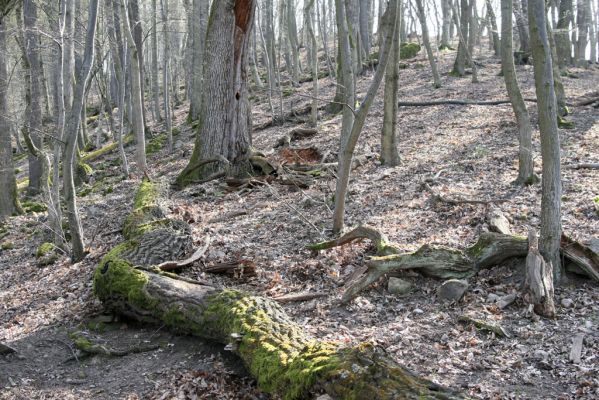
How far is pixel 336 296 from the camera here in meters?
5.77

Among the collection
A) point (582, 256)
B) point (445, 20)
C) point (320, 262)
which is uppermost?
point (445, 20)

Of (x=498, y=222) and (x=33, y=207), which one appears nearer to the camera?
(x=498, y=222)

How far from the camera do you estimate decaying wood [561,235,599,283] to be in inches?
207

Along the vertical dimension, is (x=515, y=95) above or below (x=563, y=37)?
below

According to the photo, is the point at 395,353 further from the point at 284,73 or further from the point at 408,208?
the point at 284,73

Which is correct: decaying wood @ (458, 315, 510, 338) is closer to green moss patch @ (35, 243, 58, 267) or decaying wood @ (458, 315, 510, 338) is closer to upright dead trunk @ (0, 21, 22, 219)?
green moss patch @ (35, 243, 58, 267)

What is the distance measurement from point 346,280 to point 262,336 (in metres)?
1.89

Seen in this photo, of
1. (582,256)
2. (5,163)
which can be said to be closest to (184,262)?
(582,256)

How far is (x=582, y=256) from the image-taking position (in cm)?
532

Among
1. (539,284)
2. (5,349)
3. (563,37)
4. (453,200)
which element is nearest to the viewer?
(539,284)

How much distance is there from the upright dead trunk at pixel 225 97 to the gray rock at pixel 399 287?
19.9ft

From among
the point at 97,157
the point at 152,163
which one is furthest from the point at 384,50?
the point at 97,157

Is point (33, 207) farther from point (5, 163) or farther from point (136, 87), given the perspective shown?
point (136, 87)

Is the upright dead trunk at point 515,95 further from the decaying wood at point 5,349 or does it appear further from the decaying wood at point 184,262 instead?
the decaying wood at point 5,349
